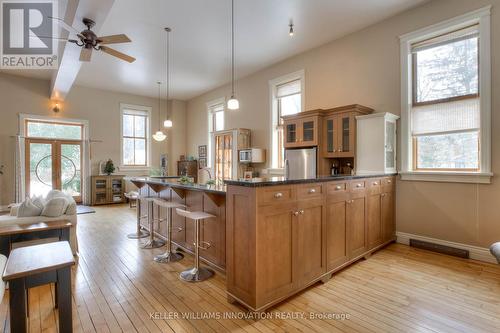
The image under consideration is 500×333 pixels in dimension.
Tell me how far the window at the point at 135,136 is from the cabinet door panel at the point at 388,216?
7888 mm

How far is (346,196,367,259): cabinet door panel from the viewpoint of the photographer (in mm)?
3137

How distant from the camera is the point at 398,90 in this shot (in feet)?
13.6

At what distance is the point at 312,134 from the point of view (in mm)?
4785

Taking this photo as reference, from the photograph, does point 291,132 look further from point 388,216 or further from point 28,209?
point 28,209

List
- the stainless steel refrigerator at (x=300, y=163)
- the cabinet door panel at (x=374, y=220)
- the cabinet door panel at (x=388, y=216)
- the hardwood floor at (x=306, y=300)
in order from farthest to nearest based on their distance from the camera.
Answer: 1. the stainless steel refrigerator at (x=300, y=163)
2. the cabinet door panel at (x=388, y=216)
3. the cabinet door panel at (x=374, y=220)
4. the hardwood floor at (x=306, y=300)

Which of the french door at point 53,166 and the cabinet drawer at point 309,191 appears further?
the french door at point 53,166

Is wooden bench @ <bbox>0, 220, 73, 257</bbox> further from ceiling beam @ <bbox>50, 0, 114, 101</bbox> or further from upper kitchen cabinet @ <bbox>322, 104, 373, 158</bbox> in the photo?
upper kitchen cabinet @ <bbox>322, 104, 373, 158</bbox>

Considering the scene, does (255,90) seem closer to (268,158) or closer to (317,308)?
(268,158)

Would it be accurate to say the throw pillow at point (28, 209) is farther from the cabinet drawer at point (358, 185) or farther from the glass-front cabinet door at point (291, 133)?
the glass-front cabinet door at point (291, 133)

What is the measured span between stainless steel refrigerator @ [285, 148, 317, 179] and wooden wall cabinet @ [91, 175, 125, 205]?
5.92 metres

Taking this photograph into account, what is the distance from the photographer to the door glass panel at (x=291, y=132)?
5140mm

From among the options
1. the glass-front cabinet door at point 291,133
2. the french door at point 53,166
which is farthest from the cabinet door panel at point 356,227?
the french door at point 53,166

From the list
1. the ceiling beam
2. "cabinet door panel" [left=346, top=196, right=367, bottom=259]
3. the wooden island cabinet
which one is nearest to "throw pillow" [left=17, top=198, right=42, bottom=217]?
the ceiling beam

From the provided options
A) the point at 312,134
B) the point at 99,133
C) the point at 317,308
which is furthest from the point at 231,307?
the point at 99,133
